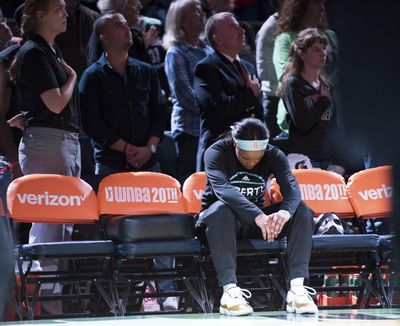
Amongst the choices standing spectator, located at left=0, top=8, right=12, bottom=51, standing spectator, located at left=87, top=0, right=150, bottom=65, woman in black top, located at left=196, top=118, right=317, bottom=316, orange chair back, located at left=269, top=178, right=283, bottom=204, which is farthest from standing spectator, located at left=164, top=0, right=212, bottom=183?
standing spectator, located at left=0, top=8, right=12, bottom=51

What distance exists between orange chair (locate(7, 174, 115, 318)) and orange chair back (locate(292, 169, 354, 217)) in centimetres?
155

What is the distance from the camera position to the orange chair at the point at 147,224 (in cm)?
521

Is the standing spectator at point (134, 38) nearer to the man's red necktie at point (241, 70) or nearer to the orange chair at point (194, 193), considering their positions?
the man's red necktie at point (241, 70)

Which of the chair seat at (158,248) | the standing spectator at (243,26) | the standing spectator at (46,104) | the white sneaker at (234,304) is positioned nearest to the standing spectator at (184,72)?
the standing spectator at (243,26)

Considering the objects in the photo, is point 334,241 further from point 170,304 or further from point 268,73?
point 268,73

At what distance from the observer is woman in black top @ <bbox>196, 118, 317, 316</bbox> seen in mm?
4988

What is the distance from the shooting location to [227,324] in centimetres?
434

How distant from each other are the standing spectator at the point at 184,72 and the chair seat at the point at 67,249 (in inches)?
69.1

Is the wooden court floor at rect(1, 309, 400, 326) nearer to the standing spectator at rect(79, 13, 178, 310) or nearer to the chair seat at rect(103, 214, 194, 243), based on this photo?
the chair seat at rect(103, 214, 194, 243)

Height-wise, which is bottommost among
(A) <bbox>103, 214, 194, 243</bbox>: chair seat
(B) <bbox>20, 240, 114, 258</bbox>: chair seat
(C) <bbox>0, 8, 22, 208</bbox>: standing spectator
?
(B) <bbox>20, 240, 114, 258</bbox>: chair seat

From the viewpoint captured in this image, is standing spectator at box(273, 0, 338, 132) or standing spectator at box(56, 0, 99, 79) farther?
standing spectator at box(273, 0, 338, 132)

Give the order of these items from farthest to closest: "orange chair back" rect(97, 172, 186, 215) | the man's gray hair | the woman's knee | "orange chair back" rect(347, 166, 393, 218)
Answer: the man's gray hair → "orange chair back" rect(347, 166, 393, 218) → "orange chair back" rect(97, 172, 186, 215) → the woman's knee

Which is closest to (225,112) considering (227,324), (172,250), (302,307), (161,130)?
(161,130)

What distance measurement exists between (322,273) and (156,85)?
1.94 metres
